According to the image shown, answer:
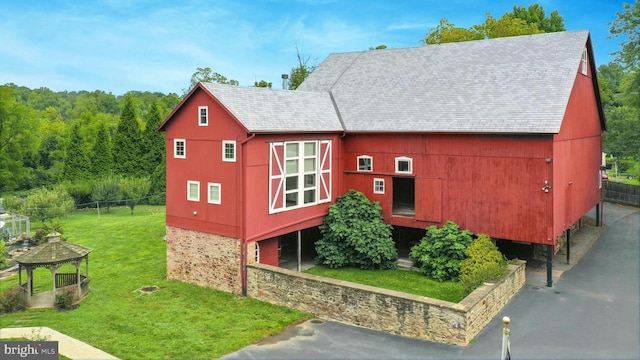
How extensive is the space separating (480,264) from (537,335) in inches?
129

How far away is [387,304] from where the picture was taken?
1316 cm

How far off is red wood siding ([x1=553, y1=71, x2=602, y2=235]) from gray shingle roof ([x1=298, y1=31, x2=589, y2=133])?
46.0 inches

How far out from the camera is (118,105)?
8912cm

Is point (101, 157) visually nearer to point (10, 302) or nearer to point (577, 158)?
point (10, 302)

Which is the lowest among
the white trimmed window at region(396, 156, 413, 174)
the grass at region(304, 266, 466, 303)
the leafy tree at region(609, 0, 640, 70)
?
the grass at region(304, 266, 466, 303)

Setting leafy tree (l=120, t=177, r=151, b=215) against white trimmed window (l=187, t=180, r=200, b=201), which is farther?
leafy tree (l=120, t=177, r=151, b=215)

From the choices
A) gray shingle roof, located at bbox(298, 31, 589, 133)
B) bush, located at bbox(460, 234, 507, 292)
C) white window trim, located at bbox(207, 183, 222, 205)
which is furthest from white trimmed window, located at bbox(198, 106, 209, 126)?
bush, located at bbox(460, 234, 507, 292)

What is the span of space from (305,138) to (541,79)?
9064 millimetres

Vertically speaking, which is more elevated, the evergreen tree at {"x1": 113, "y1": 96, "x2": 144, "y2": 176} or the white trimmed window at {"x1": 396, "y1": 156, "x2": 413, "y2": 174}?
the evergreen tree at {"x1": 113, "y1": 96, "x2": 144, "y2": 176}

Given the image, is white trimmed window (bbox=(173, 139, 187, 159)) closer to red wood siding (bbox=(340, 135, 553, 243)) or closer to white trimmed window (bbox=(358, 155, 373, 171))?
red wood siding (bbox=(340, 135, 553, 243))

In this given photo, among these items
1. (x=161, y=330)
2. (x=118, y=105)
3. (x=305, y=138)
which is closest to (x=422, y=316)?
(x=161, y=330)

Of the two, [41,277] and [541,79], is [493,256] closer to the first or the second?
[541,79]

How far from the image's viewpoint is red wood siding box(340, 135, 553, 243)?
16.5 meters

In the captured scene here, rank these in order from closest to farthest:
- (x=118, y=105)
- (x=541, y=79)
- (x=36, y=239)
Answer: (x=541, y=79) → (x=36, y=239) → (x=118, y=105)
